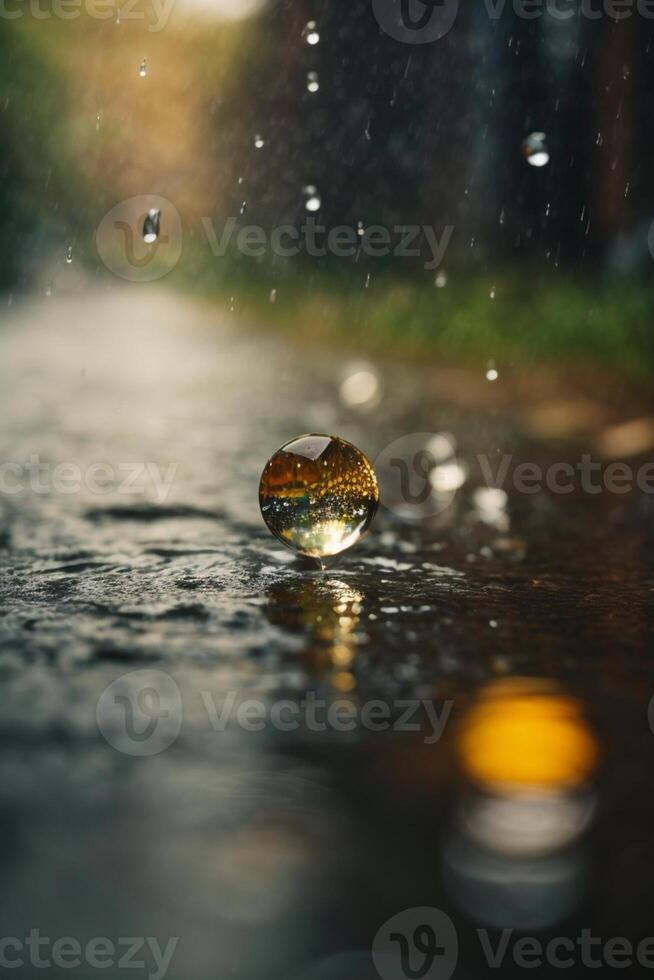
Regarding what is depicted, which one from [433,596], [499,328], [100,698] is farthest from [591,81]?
[100,698]

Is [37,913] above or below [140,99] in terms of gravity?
below

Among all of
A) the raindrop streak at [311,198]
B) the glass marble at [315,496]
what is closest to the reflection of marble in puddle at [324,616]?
the glass marble at [315,496]

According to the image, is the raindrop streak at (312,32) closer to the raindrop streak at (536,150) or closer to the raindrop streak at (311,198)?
the raindrop streak at (536,150)

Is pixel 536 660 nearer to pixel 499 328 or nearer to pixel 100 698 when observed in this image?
pixel 100 698

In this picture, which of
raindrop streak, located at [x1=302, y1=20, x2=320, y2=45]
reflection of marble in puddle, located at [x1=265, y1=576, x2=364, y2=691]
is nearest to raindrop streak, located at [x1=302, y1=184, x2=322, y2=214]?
raindrop streak, located at [x1=302, y1=20, x2=320, y2=45]

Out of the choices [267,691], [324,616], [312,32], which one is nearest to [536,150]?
[312,32]

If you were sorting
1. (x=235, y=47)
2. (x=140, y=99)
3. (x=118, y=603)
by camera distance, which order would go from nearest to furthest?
(x=118, y=603)
(x=235, y=47)
(x=140, y=99)

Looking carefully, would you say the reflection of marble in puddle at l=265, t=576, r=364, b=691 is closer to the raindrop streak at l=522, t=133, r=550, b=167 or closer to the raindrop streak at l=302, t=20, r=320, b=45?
the raindrop streak at l=302, t=20, r=320, b=45
